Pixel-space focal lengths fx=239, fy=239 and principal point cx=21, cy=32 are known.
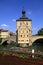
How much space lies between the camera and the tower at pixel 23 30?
83500mm

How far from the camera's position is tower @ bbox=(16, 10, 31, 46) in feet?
274

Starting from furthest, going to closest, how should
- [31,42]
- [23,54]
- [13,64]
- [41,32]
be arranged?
[41,32], [31,42], [23,54], [13,64]

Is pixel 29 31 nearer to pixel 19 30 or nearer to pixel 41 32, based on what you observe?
pixel 19 30

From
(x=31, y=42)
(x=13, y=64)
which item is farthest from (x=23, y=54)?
(x=31, y=42)

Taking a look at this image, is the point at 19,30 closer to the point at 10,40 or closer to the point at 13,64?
the point at 10,40

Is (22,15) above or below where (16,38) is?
above

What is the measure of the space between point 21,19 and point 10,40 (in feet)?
29.5

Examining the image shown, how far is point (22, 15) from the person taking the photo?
281 feet

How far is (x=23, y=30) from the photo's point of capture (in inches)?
3359

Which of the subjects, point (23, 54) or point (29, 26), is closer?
point (23, 54)

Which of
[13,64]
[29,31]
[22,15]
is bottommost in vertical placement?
[13,64]

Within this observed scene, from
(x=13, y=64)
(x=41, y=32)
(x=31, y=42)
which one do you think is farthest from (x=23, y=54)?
(x=41, y=32)

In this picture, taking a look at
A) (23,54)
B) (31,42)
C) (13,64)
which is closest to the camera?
(13,64)

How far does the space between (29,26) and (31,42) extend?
6848mm
